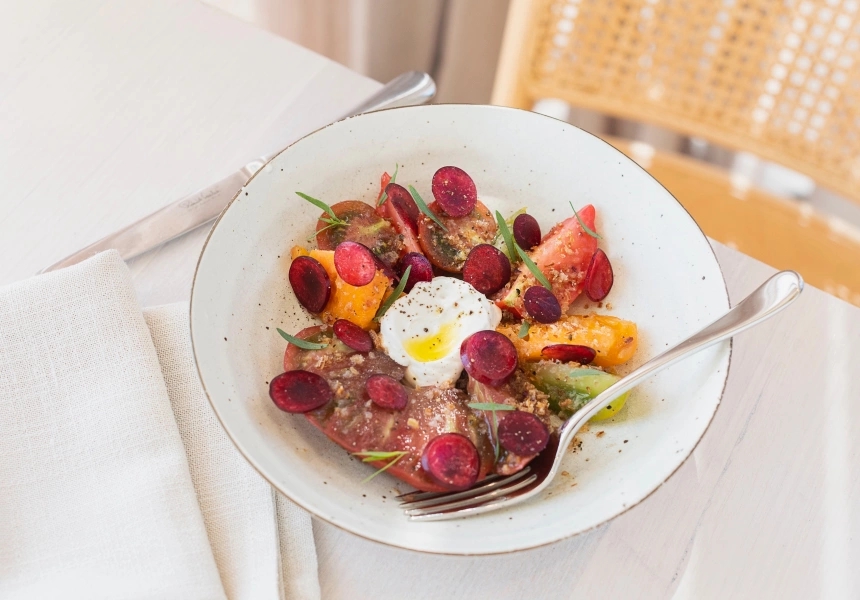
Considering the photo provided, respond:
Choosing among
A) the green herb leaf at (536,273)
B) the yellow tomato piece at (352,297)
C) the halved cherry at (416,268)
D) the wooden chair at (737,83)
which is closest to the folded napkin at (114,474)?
the yellow tomato piece at (352,297)

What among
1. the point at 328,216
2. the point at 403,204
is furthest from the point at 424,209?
the point at 328,216

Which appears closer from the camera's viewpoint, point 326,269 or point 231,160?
point 326,269

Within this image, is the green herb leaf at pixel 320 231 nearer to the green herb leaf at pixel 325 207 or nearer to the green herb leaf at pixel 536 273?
the green herb leaf at pixel 325 207

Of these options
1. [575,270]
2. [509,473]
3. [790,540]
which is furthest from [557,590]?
[575,270]

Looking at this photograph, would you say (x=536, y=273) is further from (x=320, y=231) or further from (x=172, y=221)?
(x=172, y=221)

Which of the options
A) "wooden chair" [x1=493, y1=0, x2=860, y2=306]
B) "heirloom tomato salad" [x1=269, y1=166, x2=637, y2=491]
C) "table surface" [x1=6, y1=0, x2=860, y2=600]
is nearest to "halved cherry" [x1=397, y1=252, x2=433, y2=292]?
"heirloom tomato salad" [x1=269, y1=166, x2=637, y2=491]

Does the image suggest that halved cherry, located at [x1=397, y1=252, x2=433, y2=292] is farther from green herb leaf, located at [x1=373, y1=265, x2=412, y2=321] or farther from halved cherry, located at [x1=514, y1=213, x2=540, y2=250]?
halved cherry, located at [x1=514, y1=213, x2=540, y2=250]

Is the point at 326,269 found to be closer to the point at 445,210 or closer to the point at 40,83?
the point at 445,210
